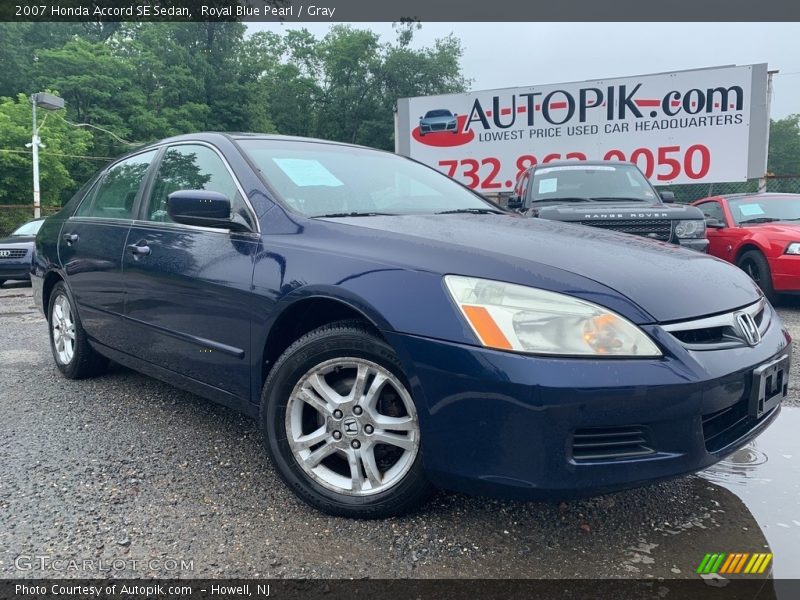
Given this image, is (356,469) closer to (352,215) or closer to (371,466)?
(371,466)

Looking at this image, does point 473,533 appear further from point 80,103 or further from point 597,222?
point 80,103

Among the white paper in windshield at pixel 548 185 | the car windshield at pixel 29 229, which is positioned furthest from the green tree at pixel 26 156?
the white paper in windshield at pixel 548 185

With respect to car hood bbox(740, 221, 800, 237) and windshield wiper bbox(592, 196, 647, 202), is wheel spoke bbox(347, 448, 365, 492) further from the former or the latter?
car hood bbox(740, 221, 800, 237)

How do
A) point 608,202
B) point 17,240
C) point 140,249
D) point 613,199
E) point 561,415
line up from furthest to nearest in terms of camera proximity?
1. point 17,240
2. point 613,199
3. point 608,202
4. point 140,249
5. point 561,415

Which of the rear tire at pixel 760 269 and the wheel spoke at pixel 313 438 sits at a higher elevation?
the rear tire at pixel 760 269

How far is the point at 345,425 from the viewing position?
2139 millimetres

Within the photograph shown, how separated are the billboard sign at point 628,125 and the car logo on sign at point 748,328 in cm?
1171

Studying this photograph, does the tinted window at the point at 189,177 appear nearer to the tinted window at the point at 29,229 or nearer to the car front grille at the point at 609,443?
the car front grille at the point at 609,443

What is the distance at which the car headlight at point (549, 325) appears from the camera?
1775 mm

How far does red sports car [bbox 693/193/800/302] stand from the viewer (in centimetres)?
641

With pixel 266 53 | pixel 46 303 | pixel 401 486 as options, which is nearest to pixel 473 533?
pixel 401 486

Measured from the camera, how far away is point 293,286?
2250 millimetres

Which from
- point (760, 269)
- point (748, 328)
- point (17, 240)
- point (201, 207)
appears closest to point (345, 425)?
point (201, 207)

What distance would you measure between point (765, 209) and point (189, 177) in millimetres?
6962
